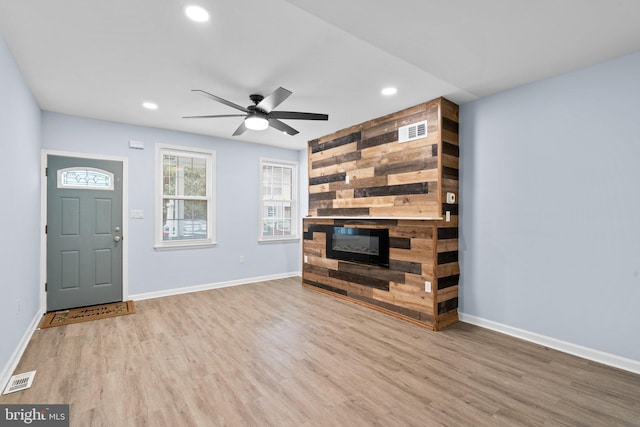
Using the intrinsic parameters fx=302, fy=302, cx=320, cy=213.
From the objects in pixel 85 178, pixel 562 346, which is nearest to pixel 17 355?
pixel 85 178

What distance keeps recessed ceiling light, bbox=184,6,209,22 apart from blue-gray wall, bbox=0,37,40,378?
1587mm

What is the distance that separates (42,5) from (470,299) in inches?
187

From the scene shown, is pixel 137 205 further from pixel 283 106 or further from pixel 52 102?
pixel 283 106

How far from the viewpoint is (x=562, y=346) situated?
2953mm

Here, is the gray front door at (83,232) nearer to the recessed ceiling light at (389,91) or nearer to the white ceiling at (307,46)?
the white ceiling at (307,46)

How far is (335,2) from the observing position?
199cm

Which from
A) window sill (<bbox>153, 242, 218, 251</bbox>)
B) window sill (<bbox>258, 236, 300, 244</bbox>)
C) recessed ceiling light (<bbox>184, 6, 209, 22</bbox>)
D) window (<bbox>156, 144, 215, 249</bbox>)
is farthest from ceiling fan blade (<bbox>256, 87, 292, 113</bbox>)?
window sill (<bbox>258, 236, 300, 244</bbox>)

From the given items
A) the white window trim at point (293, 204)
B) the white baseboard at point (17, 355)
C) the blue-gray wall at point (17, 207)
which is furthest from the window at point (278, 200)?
the white baseboard at point (17, 355)

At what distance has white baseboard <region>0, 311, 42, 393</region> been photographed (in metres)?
2.32

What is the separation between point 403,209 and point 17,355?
4.24 meters

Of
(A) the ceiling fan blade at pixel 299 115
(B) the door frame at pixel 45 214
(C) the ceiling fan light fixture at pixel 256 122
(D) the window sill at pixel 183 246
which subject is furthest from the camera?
(D) the window sill at pixel 183 246

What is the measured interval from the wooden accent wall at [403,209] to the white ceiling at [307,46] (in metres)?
0.52

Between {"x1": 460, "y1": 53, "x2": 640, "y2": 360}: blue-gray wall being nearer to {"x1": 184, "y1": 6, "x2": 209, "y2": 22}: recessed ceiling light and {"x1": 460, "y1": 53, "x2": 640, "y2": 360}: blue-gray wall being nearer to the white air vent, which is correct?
the white air vent

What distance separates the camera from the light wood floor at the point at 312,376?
2.00 meters
